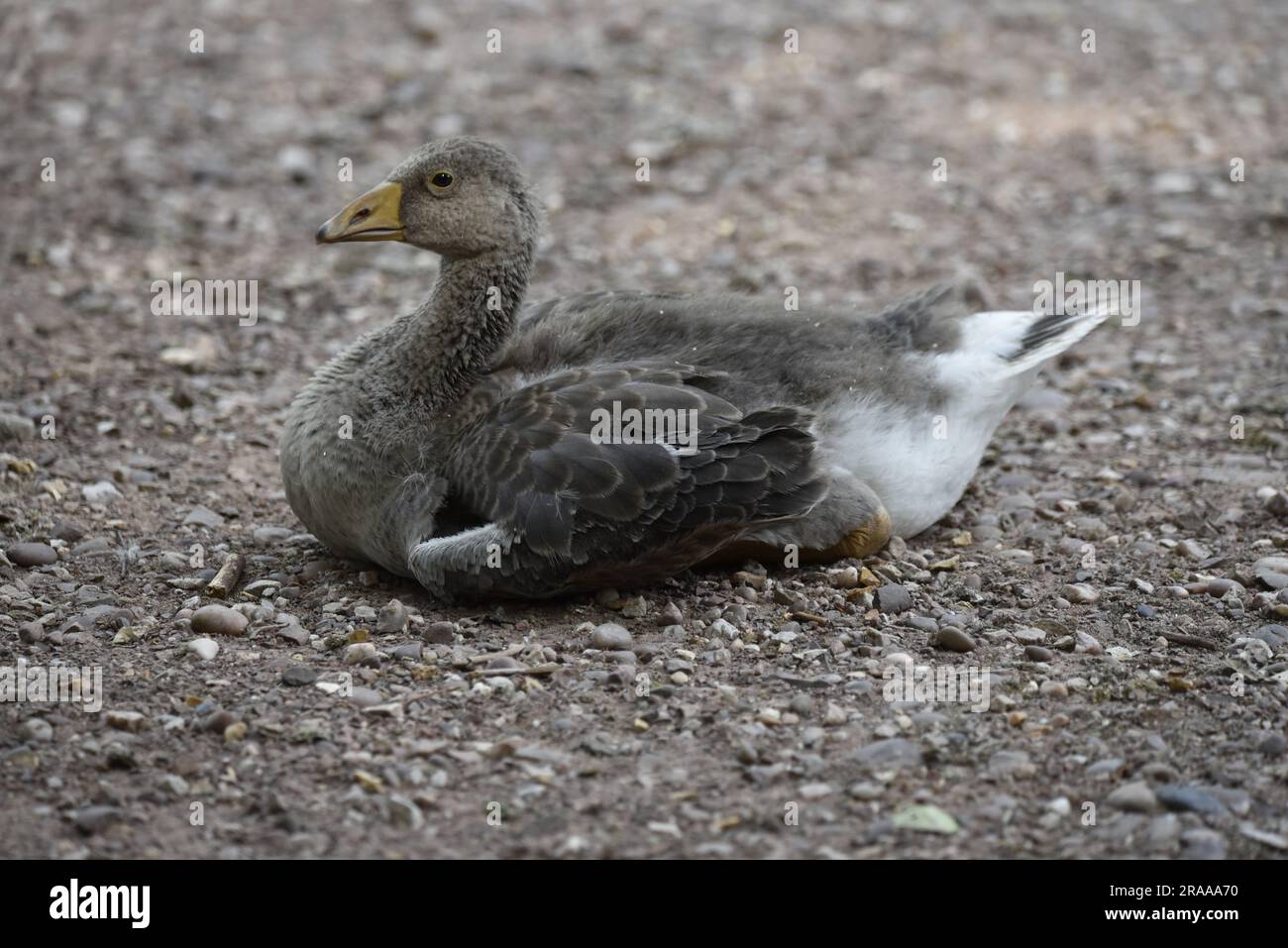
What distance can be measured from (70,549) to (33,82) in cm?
747

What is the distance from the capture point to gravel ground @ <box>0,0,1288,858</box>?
507 cm

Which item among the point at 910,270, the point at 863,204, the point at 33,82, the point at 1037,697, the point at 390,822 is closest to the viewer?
the point at 390,822

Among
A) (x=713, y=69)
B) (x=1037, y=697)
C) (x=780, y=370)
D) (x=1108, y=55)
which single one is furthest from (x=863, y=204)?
(x=1037, y=697)

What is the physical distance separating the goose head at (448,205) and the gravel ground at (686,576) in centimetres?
164

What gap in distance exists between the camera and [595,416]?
6176 mm

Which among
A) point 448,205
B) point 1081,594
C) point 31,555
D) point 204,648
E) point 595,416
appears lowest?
point 204,648

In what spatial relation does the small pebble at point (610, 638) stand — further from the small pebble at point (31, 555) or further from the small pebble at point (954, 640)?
the small pebble at point (31, 555)

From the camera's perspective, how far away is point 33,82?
12750mm

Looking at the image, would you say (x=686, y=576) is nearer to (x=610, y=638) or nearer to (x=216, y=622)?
(x=610, y=638)

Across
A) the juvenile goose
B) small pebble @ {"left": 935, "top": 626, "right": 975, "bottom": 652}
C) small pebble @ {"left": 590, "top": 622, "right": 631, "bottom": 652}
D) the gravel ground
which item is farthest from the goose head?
small pebble @ {"left": 935, "top": 626, "right": 975, "bottom": 652}

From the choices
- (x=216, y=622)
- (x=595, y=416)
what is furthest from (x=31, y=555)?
(x=595, y=416)

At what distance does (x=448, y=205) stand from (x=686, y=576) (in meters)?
2.05

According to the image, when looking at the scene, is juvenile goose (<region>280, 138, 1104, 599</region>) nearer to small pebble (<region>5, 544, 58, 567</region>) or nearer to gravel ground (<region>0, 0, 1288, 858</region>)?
gravel ground (<region>0, 0, 1288, 858</region>)

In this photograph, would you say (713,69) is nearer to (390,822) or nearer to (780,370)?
(780,370)
